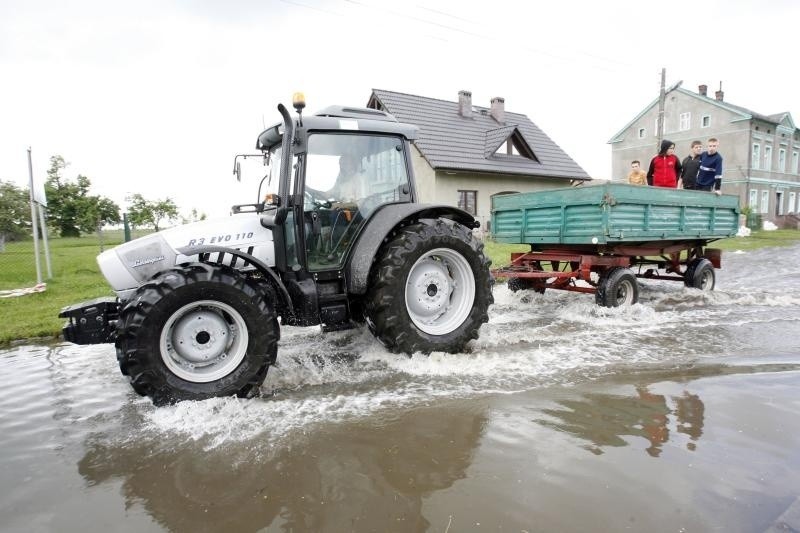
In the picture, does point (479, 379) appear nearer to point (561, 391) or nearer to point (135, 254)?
point (561, 391)

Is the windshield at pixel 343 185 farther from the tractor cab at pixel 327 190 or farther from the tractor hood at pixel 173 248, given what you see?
the tractor hood at pixel 173 248

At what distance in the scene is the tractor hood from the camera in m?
3.79

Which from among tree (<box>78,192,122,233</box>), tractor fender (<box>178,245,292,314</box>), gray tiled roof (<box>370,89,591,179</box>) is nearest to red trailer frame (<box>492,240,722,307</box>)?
tractor fender (<box>178,245,292,314</box>)

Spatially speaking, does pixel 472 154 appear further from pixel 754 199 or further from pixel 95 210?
pixel 754 199

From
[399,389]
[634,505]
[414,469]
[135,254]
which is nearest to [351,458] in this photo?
[414,469]

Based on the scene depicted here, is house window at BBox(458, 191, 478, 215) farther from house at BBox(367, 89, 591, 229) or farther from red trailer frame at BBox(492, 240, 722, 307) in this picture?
red trailer frame at BBox(492, 240, 722, 307)

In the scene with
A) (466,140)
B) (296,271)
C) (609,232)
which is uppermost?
(466,140)

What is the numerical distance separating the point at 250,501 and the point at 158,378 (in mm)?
1365

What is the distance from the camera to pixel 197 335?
3.65 m

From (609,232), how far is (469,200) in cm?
1480

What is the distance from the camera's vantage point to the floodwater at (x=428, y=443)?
7.67 feet

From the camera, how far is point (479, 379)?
4.12 m

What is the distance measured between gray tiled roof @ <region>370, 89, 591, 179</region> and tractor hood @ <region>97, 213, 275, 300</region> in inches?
608

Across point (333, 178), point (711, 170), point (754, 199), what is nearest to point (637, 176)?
point (711, 170)
